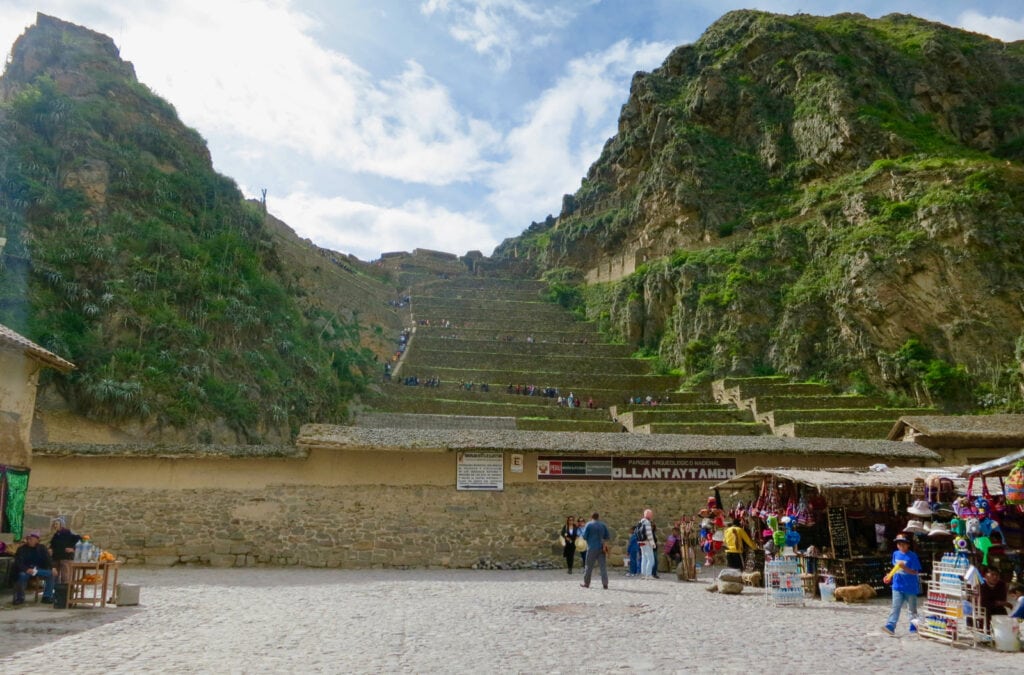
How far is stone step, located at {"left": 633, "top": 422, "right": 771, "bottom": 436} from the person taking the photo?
31.5 metres

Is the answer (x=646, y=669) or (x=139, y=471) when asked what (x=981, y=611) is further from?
(x=139, y=471)

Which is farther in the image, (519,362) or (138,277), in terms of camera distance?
(519,362)

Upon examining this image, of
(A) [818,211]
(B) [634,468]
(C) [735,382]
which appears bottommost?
(B) [634,468]

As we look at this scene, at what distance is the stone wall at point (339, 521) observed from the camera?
→ 1602 centimetres

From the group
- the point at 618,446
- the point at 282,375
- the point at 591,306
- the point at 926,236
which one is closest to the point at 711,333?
the point at 926,236

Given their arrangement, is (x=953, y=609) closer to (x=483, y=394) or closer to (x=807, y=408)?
(x=807, y=408)

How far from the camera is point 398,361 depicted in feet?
148

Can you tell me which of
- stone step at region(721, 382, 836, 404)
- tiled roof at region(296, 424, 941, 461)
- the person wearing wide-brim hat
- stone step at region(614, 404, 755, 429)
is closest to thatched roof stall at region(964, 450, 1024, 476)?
the person wearing wide-brim hat

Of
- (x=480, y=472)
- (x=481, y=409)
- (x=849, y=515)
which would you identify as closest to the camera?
(x=849, y=515)

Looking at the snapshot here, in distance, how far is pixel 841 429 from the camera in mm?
29594

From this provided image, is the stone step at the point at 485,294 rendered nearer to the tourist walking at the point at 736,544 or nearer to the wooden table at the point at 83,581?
the tourist walking at the point at 736,544

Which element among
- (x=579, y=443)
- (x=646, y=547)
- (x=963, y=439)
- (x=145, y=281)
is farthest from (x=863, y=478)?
(x=145, y=281)

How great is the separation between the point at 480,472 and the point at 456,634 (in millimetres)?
8692

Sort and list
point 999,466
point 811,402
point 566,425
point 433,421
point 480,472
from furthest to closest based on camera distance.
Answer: point 433,421, point 811,402, point 566,425, point 480,472, point 999,466
